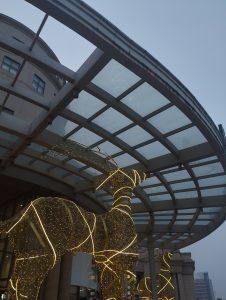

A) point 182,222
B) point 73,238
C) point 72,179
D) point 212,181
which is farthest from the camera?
point 182,222

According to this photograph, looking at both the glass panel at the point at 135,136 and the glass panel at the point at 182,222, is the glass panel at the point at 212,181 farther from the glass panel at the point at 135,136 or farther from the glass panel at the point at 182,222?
the glass panel at the point at 182,222

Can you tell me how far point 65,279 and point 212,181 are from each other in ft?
31.3

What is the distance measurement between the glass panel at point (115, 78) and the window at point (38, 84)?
1058 centimetres

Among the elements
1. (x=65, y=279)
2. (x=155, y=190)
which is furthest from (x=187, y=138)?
(x=65, y=279)

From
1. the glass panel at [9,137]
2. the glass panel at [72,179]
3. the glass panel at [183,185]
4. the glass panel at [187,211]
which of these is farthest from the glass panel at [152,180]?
the glass panel at [9,137]

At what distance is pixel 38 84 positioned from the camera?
63.5ft

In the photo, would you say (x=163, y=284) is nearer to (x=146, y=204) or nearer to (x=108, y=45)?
(x=146, y=204)

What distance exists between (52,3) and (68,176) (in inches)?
403

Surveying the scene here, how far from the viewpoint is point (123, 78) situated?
29.8 feet

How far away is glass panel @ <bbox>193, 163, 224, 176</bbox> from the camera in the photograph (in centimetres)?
1264

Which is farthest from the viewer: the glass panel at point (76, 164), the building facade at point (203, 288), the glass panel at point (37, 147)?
the building facade at point (203, 288)

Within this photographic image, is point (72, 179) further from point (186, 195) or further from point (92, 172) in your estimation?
point (186, 195)

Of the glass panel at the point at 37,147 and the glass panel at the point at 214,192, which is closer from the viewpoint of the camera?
the glass panel at the point at 37,147

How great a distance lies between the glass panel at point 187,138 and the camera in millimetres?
10855
